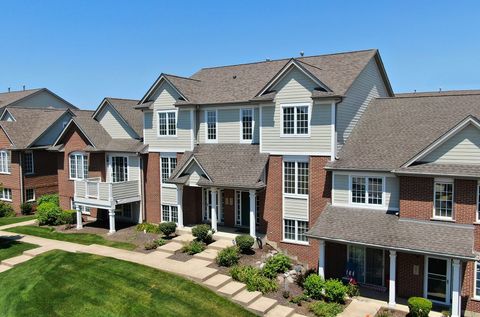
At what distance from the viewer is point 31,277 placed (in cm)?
2038

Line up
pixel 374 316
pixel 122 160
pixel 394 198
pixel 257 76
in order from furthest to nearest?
1. pixel 122 160
2. pixel 257 76
3. pixel 394 198
4. pixel 374 316

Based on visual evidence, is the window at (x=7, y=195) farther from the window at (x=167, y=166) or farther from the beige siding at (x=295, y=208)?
the beige siding at (x=295, y=208)

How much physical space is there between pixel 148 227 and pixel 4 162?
19.5 meters

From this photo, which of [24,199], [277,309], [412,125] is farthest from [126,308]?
[24,199]

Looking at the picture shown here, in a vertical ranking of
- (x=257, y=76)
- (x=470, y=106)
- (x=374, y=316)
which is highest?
(x=257, y=76)

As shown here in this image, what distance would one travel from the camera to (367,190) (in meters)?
19.8

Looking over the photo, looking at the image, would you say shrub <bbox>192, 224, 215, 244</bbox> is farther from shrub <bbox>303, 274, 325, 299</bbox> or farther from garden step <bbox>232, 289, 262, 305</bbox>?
shrub <bbox>303, 274, 325, 299</bbox>

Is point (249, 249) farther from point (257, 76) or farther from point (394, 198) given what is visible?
point (257, 76)

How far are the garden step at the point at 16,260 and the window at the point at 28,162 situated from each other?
15521 mm

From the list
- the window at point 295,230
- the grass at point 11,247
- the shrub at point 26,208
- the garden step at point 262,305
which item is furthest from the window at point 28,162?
the garden step at point 262,305

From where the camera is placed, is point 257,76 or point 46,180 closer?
point 257,76

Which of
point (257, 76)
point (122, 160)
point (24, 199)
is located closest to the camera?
point (257, 76)

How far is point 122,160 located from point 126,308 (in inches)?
590

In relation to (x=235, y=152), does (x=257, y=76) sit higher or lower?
higher
